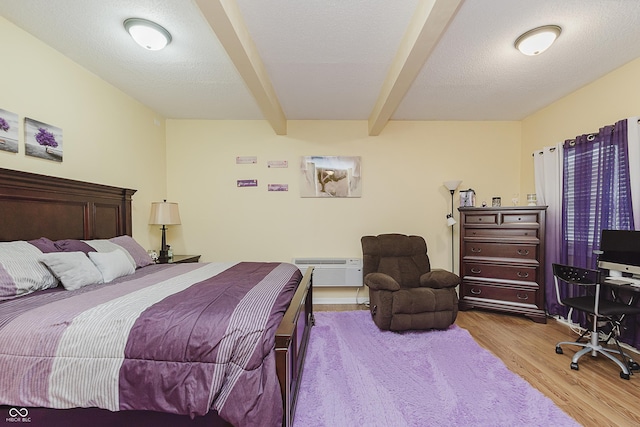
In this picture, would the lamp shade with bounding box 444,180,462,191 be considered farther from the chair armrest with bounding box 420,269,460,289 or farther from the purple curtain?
the chair armrest with bounding box 420,269,460,289

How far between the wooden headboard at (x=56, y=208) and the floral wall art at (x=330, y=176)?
2.21 m

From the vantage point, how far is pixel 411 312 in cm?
285

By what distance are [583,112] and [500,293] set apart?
7.27 feet

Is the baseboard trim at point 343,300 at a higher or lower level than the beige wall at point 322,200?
lower

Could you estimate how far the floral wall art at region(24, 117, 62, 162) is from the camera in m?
2.21

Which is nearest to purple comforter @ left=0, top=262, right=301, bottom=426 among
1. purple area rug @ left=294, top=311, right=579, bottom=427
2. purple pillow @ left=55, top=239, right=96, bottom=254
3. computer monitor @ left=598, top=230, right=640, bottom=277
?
purple area rug @ left=294, top=311, right=579, bottom=427

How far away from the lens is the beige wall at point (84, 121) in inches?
83.7

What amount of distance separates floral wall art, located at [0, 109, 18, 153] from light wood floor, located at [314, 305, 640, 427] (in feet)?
13.9

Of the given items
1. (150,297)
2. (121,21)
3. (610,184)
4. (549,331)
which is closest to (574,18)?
(610,184)

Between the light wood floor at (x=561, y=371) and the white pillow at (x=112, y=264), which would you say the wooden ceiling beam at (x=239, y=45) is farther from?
the light wood floor at (x=561, y=371)

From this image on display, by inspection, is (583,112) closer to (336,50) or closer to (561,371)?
(561,371)

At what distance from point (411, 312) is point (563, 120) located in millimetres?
2908

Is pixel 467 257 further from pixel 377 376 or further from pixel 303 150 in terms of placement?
pixel 303 150

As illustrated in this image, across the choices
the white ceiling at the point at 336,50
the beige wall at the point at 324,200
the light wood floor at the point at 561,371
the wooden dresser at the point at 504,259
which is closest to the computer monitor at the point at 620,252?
the wooden dresser at the point at 504,259
